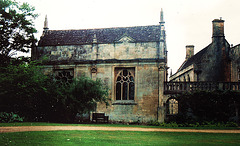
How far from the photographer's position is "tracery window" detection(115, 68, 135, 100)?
2865 centimetres

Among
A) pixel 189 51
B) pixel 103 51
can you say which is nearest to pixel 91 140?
pixel 103 51

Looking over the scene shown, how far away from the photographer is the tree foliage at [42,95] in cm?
2434

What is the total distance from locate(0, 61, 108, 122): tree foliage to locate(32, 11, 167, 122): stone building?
3408 mm

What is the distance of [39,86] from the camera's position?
25141 millimetres

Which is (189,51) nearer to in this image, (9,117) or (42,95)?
(42,95)

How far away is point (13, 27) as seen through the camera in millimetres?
29000

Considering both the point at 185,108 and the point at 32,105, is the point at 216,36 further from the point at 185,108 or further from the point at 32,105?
the point at 32,105

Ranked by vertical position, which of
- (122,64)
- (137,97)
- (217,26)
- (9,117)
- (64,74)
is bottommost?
(9,117)

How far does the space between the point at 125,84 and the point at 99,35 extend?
6.24 m

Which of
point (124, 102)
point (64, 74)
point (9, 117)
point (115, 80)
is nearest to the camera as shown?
point (9, 117)

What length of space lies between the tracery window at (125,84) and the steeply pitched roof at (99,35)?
3.21 m

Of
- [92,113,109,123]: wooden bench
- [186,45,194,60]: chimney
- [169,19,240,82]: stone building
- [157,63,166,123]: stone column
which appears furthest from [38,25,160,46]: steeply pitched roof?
[186,45,194,60]: chimney

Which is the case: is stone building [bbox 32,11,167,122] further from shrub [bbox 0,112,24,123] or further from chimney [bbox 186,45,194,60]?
Answer: chimney [bbox 186,45,194,60]

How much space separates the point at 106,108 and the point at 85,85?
170 inches
